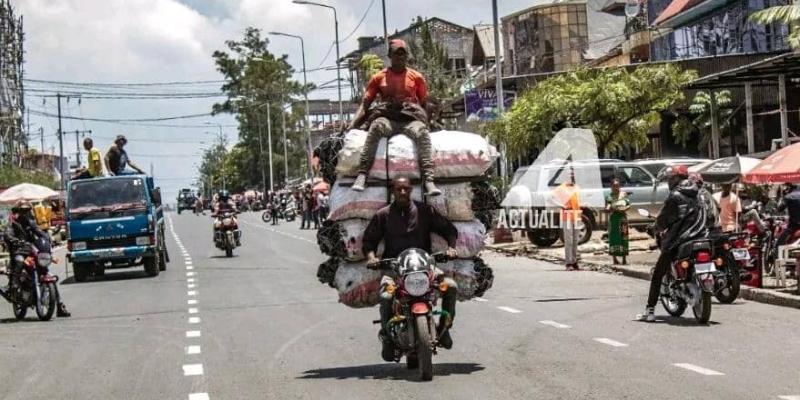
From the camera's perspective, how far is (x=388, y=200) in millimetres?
10898

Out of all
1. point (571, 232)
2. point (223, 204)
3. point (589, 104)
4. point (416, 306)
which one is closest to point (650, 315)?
point (416, 306)

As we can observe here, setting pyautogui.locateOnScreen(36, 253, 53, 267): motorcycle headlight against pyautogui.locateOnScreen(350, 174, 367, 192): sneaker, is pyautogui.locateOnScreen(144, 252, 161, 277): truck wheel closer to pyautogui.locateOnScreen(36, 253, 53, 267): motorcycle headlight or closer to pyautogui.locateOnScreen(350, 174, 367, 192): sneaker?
pyautogui.locateOnScreen(36, 253, 53, 267): motorcycle headlight

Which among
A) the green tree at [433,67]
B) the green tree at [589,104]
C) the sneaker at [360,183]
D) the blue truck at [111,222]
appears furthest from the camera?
the green tree at [433,67]

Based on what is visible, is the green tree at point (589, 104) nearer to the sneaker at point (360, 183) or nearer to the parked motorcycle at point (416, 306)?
the sneaker at point (360, 183)

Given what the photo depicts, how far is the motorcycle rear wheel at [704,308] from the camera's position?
13.5 meters

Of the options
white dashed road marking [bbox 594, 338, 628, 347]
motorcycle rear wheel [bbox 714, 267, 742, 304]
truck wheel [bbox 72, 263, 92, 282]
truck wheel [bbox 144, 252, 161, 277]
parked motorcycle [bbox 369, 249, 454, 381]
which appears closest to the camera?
parked motorcycle [bbox 369, 249, 454, 381]

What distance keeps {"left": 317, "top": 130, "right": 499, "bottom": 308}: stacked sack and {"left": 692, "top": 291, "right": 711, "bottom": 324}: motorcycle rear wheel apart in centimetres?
363

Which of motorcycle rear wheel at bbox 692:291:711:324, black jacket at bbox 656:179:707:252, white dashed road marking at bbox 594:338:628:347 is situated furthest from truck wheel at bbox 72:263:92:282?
white dashed road marking at bbox 594:338:628:347

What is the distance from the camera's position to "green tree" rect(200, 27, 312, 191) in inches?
4198

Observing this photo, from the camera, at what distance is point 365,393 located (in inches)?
362

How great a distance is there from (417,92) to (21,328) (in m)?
7.79

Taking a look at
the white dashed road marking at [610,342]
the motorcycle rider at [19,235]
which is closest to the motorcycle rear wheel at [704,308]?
the white dashed road marking at [610,342]

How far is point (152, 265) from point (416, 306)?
58.7ft

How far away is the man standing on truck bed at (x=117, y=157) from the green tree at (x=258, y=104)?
69.7 meters
